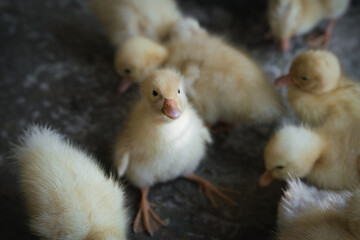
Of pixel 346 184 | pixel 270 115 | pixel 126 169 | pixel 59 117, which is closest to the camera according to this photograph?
pixel 346 184

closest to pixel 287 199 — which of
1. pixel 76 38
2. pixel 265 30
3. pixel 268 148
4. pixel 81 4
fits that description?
pixel 268 148

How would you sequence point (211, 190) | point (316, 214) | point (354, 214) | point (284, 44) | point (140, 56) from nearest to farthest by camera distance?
1. point (354, 214)
2. point (316, 214)
3. point (211, 190)
4. point (140, 56)
5. point (284, 44)

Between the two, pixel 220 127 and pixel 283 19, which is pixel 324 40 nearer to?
pixel 283 19

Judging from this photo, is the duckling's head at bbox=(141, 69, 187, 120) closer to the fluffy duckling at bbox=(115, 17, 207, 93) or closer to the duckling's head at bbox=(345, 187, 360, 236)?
the fluffy duckling at bbox=(115, 17, 207, 93)

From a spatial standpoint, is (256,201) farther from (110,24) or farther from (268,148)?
(110,24)

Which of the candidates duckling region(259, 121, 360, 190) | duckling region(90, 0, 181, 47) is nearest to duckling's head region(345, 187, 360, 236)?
duckling region(259, 121, 360, 190)

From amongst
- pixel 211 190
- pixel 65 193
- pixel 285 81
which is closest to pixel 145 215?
pixel 211 190

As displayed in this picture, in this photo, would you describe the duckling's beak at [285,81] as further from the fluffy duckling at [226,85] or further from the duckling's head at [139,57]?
the duckling's head at [139,57]

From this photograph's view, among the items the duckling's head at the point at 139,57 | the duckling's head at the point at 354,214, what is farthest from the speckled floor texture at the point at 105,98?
the duckling's head at the point at 354,214
